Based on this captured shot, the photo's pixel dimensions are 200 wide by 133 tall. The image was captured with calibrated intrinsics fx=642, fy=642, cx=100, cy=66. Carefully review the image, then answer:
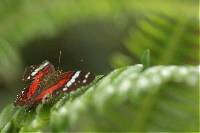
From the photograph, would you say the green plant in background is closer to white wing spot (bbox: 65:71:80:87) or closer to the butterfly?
the butterfly

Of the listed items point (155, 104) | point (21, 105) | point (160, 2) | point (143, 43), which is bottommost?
point (21, 105)

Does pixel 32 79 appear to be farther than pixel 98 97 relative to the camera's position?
Yes

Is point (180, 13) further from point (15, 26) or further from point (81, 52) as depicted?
point (81, 52)

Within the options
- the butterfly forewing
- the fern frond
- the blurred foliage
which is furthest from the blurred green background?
the blurred foliage

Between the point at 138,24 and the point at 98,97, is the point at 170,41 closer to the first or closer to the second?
the point at 138,24

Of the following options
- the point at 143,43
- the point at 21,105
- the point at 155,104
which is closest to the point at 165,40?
the point at 143,43

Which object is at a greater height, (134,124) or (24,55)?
(24,55)

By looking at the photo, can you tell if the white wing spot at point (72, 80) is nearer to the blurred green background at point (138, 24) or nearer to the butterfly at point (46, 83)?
the butterfly at point (46, 83)

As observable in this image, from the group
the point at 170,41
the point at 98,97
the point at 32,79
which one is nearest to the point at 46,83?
the point at 32,79
